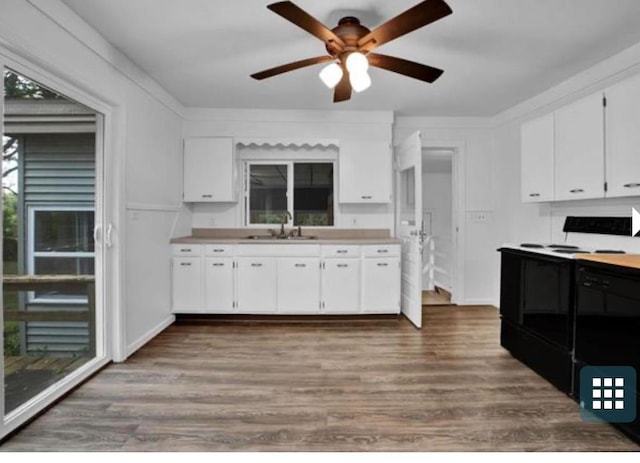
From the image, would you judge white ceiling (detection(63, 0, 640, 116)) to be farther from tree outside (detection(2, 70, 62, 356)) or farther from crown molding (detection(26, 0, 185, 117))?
tree outside (detection(2, 70, 62, 356))

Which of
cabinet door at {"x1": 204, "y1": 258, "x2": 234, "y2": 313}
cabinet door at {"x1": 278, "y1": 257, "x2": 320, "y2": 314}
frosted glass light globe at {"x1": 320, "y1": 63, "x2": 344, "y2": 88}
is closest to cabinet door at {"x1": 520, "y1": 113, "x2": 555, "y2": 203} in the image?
frosted glass light globe at {"x1": 320, "y1": 63, "x2": 344, "y2": 88}

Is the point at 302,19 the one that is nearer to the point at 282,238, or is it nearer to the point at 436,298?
the point at 282,238

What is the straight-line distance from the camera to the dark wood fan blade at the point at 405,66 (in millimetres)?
2238

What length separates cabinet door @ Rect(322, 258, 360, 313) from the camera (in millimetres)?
3867

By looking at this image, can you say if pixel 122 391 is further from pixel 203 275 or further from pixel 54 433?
pixel 203 275

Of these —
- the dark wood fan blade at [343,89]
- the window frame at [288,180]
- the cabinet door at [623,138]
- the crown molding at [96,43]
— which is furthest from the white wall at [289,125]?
the cabinet door at [623,138]

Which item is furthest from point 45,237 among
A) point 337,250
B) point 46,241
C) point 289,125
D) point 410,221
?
point 410,221

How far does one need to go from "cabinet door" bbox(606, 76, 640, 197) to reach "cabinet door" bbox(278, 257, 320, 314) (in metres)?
2.59

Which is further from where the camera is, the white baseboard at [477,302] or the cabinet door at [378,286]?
the white baseboard at [477,302]

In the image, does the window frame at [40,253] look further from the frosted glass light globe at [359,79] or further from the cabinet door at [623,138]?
the cabinet door at [623,138]

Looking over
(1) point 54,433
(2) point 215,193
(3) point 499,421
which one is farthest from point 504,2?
(1) point 54,433

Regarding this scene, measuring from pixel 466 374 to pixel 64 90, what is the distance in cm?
340

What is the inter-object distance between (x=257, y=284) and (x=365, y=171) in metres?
1.78
